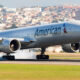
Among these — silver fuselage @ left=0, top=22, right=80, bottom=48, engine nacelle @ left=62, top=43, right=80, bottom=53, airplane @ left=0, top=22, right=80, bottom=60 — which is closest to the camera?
silver fuselage @ left=0, top=22, right=80, bottom=48

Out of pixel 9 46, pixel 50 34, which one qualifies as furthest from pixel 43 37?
pixel 9 46

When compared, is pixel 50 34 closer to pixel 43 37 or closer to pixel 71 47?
pixel 43 37

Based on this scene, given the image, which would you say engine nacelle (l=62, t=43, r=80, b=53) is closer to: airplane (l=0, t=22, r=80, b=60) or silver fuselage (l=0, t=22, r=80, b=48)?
airplane (l=0, t=22, r=80, b=60)

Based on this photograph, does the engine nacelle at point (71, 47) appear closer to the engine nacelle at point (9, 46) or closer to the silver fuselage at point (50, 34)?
the silver fuselage at point (50, 34)

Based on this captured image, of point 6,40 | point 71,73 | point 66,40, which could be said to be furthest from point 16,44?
point 71,73

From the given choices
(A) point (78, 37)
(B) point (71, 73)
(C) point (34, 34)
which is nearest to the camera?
(B) point (71, 73)

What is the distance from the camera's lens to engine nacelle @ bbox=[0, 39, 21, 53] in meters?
57.5

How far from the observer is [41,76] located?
123ft

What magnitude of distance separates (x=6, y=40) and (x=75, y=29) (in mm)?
8547

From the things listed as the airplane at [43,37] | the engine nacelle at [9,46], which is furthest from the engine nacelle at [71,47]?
the engine nacelle at [9,46]

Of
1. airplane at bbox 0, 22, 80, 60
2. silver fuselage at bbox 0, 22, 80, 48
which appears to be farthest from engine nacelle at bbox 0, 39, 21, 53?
silver fuselage at bbox 0, 22, 80, 48

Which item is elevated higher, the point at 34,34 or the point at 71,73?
the point at 34,34

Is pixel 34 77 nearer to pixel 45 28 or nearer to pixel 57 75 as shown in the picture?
pixel 57 75

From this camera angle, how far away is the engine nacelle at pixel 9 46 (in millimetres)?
57469
